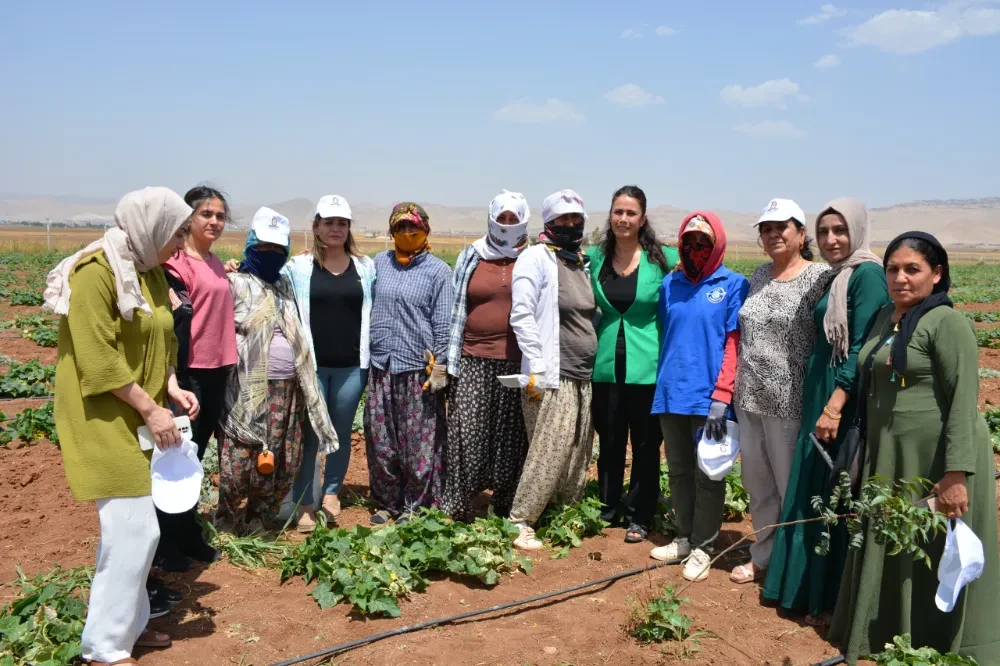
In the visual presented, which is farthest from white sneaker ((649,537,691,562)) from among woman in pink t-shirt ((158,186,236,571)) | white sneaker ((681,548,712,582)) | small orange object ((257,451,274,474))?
woman in pink t-shirt ((158,186,236,571))

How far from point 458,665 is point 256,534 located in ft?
6.09

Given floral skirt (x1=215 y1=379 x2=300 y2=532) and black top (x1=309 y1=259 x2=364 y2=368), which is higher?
black top (x1=309 y1=259 x2=364 y2=368)

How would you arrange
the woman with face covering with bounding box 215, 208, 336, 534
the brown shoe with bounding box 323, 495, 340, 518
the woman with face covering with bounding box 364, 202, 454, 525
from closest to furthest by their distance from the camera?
the woman with face covering with bounding box 215, 208, 336, 534 < the woman with face covering with bounding box 364, 202, 454, 525 < the brown shoe with bounding box 323, 495, 340, 518

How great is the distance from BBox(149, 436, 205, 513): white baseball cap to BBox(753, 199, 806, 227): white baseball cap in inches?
111

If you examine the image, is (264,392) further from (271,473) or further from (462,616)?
(462,616)

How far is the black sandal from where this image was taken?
16.1 feet

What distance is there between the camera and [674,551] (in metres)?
4.68

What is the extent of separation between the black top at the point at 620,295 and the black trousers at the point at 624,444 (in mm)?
87

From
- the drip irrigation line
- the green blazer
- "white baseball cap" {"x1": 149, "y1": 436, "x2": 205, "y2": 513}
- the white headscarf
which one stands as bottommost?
the drip irrigation line

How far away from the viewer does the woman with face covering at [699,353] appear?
4266mm

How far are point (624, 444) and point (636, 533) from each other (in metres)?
0.55

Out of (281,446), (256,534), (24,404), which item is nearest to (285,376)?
(281,446)

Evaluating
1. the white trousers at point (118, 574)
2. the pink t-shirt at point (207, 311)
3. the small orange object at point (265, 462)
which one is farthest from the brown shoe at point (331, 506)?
the white trousers at point (118, 574)

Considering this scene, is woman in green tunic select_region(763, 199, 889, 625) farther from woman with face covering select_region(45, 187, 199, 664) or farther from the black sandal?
woman with face covering select_region(45, 187, 199, 664)
